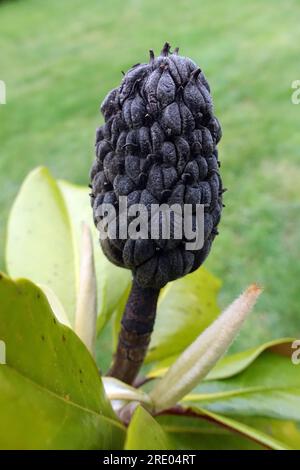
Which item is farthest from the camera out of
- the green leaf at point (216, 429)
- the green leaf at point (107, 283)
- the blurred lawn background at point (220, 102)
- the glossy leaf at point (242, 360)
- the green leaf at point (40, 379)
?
the blurred lawn background at point (220, 102)

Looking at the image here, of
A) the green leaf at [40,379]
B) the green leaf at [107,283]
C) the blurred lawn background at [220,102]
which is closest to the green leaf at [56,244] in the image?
the green leaf at [107,283]

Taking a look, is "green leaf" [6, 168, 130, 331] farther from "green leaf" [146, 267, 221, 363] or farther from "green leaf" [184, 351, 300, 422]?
"green leaf" [184, 351, 300, 422]

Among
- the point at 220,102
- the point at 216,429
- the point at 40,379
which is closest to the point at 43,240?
the point at 216,429

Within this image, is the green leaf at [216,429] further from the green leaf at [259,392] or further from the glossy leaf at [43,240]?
the glossy leaf at [43,240]

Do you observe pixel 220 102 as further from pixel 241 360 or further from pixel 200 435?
pixel 200 435

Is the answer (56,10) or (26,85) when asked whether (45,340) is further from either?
(56,10)
